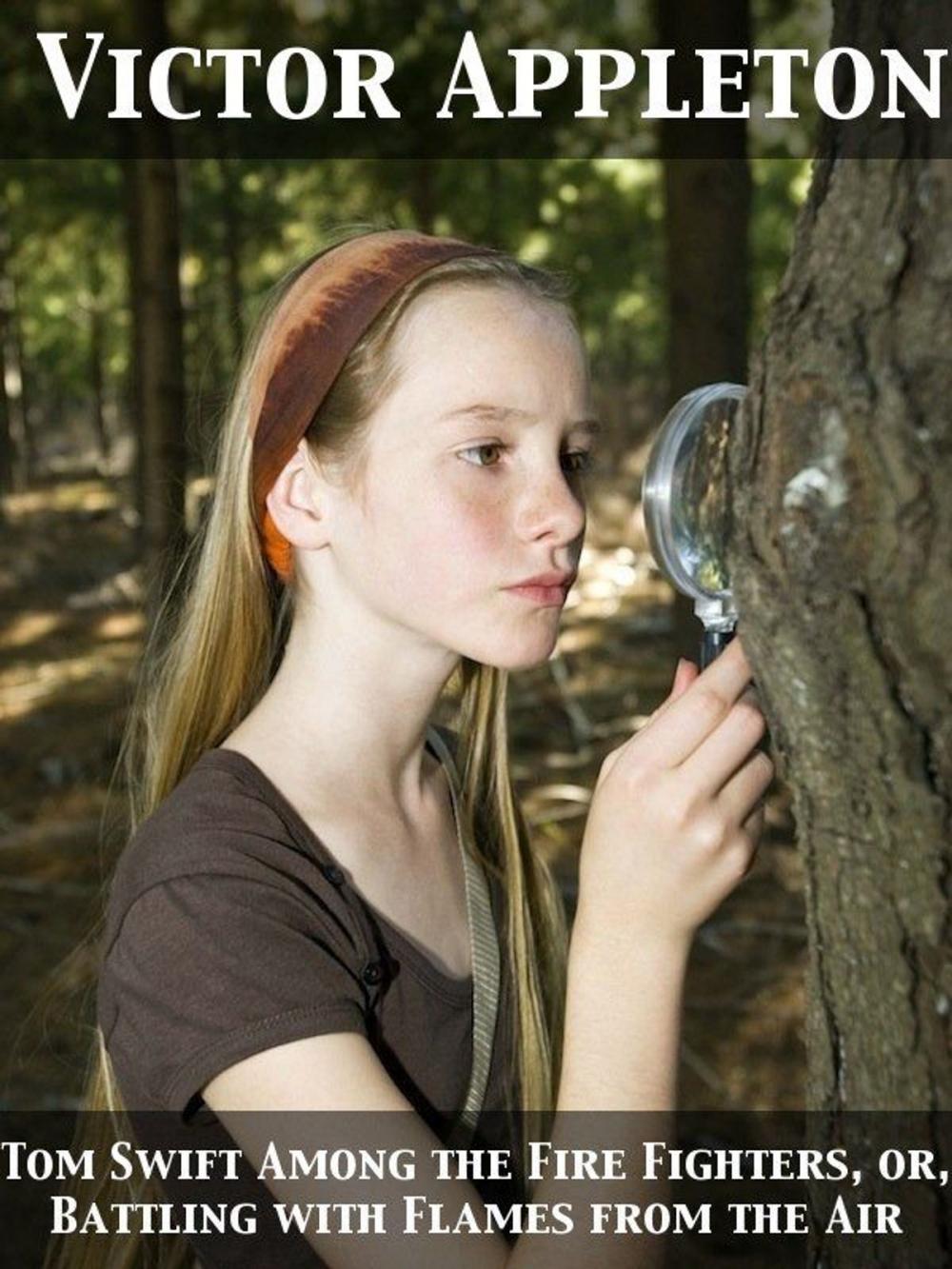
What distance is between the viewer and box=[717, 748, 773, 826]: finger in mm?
1484

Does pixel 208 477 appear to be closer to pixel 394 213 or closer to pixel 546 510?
pixel 546 510

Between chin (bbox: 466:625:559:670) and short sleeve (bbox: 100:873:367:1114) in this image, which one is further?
chin (bbox: 466:625:559:670)

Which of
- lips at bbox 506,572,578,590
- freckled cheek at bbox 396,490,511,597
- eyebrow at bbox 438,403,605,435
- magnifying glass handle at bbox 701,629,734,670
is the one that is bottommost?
magnifying glass handle at bbox 701,629,734,670

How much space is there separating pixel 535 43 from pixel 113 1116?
10.9m

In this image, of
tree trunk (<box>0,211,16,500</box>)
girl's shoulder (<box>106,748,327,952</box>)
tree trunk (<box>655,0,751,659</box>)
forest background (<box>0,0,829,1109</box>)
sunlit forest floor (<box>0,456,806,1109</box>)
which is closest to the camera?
girl's shoulder (<box>106,748,327,952</box>)

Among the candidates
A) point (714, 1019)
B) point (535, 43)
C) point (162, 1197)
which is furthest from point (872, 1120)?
point (535, 43)

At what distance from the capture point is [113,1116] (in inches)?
79.2

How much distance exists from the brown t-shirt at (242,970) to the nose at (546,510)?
0.45 metres

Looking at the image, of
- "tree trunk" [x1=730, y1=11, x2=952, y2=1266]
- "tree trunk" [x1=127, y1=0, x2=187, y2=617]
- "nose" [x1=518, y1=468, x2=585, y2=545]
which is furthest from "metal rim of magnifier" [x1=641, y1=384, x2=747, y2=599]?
"tree trunk" [x1=127, y1=0, x2=187, y2=617]

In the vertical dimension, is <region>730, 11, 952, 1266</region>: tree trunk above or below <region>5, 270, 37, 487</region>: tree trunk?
below

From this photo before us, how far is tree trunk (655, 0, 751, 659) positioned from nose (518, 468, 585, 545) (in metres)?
3.75

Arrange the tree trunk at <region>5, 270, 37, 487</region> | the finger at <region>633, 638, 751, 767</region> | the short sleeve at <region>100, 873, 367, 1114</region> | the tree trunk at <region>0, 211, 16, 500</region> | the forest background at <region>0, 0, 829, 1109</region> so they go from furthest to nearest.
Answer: the tree trunk at <region>5, 270, 37, 487</region>, the tree trunk at <region>0, 211, 16, 500</region>, the forest background at <region>0, 0, 829, 1109</region>, the short sleeve at <region>100, 873, 367, 1114</region>, the finger at <region>633, 638, 751, 767</region>

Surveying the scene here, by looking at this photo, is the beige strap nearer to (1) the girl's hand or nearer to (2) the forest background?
(1) the girl's hand

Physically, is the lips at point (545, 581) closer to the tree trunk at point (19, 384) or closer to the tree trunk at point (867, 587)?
the tree trunk at point (867, 587)
